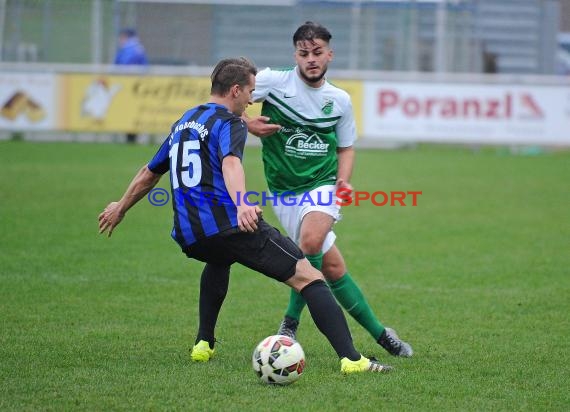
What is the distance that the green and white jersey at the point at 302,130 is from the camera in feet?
20.9

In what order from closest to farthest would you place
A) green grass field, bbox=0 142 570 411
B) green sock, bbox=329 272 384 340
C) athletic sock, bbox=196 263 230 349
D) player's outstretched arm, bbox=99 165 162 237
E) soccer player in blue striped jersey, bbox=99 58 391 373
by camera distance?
green grass field, bbox=0 142 570 411
soccer player in blue striped jersey, bbox=99 58 391 373
player's outstretched arm, bbox=99 165 162 237
athletic sock, bbox=196 263 230 349
green sock, bbox=329 272 384 340

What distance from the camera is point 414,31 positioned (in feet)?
77.7

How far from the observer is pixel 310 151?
251 inches

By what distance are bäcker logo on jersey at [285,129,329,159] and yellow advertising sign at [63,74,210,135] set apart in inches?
575

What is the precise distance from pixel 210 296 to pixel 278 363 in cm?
92

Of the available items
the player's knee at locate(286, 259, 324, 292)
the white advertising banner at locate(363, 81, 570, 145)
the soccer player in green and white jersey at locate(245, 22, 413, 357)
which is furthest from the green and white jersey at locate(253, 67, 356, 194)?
the white advertising banner at locate(363, 81, 570, 145)

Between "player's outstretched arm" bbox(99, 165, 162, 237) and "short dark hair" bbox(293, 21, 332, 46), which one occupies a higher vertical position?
"short dark hair" bbox(293, 21, 332, 46)

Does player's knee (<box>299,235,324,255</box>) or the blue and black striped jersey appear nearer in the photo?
the blue and black striped jersey

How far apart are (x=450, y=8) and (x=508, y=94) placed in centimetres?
403

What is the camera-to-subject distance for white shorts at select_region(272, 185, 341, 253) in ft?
20.6

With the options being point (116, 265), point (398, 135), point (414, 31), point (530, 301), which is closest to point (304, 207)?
point (530, 301)

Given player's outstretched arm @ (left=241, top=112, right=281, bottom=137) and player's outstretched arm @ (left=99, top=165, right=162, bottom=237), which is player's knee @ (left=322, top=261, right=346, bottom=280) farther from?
player's outstretched arm @ (left=99, top=165, right=162, bottom=237)

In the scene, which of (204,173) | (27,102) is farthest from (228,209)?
(27,102)

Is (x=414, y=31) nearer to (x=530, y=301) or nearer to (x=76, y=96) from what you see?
(x=76, y=96)
